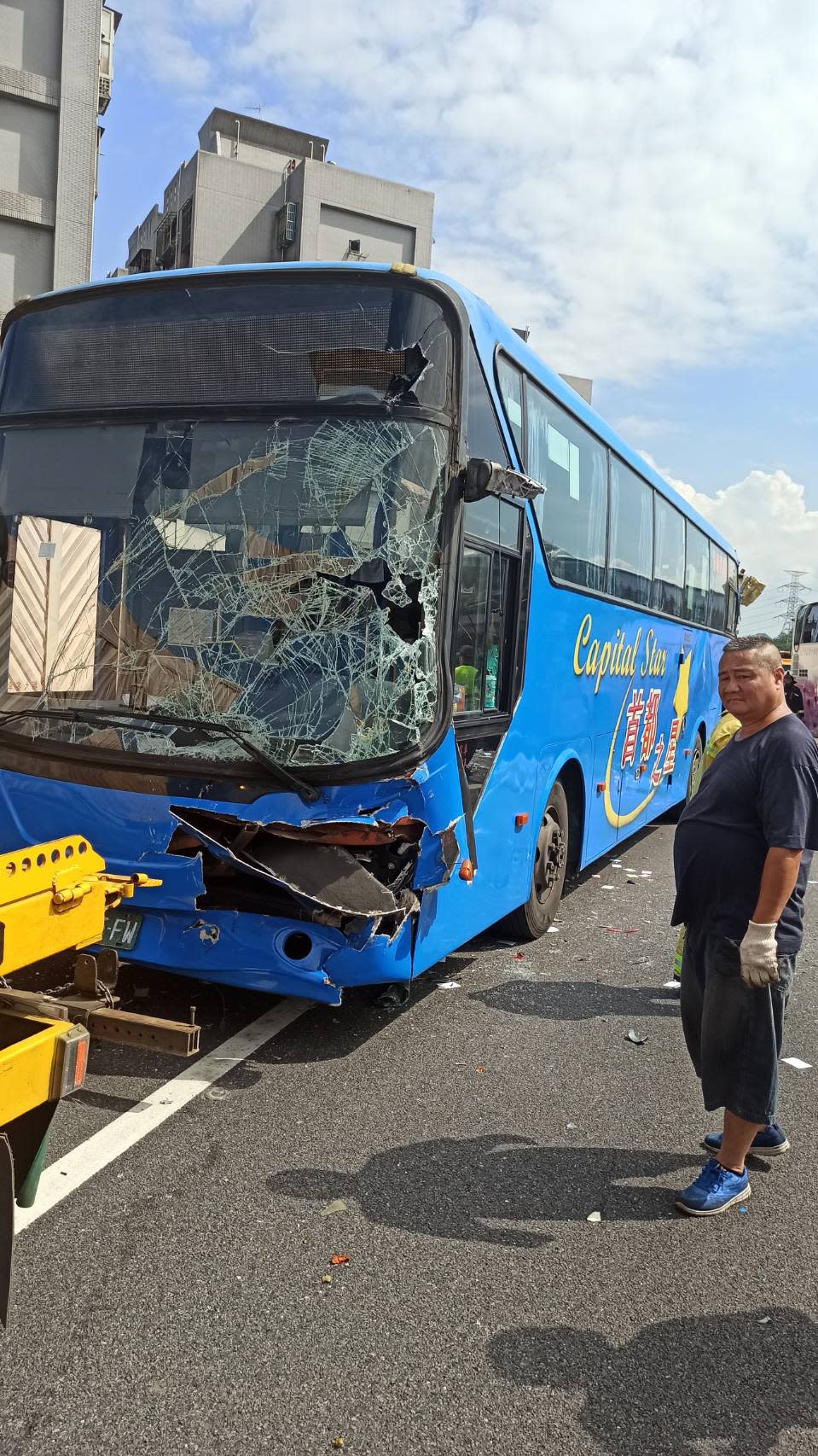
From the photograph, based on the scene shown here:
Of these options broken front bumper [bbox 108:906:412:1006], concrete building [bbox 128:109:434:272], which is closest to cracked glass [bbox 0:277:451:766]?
broken front bumper [bbox 108:906:412:1006]

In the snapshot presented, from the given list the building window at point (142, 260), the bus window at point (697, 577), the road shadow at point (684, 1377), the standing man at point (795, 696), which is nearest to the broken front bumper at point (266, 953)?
the road shadow at point (684, 1377)

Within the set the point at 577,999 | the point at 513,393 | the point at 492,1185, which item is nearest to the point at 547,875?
the point at 577,999

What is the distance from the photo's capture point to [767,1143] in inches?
160

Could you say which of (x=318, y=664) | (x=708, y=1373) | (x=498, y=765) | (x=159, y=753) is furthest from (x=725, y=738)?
(x=708, y=1373)

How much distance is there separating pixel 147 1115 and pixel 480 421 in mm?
3392

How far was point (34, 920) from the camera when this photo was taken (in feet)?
8.88

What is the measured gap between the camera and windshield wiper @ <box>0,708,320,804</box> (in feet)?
14.6

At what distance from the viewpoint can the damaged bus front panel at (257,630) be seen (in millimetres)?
4527

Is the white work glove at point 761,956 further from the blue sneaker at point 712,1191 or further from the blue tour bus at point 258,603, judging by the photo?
the blue tour bus at point 258,603

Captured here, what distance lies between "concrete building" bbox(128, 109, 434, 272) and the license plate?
46596 millimetres

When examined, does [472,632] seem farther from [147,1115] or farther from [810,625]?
[810,625]

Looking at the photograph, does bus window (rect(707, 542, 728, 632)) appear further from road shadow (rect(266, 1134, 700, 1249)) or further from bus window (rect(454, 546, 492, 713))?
road shadow (rect(266, 1134, 700, 1249))

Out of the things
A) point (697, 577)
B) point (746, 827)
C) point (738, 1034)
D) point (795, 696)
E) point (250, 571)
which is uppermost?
point (697, 577)

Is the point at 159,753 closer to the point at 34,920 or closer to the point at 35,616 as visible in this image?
the point at 35,616
